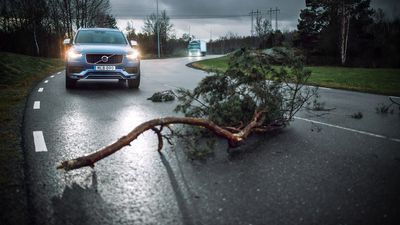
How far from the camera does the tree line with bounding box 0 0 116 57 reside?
3950 centimetres

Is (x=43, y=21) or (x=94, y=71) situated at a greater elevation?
(x=43, y=21)

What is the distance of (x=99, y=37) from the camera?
39.7 feet

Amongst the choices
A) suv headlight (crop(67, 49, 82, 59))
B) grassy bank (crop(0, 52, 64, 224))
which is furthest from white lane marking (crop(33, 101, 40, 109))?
suv headlight (crop(67, 49, 82, 59))

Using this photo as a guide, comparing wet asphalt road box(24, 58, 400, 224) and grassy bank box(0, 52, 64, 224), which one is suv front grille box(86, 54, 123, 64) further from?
wet asphalt road box(24, 58, 400, 224)

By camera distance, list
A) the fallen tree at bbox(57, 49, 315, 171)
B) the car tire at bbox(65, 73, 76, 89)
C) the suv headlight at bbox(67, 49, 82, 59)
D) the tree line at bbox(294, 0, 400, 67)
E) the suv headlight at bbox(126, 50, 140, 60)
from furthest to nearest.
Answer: the tree line at bbox(294, 0, 400, 67) → the car tire at bbox(65, 73, 76, 89) → the suv headlight at bbox(126, 50, 140, 60) → the suv headlight at bbox(67, 49, 82, 59) → the fallen tree at bbox(57, 49, 315, 171)

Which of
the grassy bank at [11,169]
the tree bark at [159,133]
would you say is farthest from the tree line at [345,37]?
the grassy bank at [11,169]

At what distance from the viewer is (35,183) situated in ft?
11.0

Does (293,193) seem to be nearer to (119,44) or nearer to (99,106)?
(99,106)

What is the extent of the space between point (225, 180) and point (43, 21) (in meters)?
53.0

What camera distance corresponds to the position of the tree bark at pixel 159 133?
3.62 m

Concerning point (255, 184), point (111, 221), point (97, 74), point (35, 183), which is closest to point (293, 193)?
point (255, 184)

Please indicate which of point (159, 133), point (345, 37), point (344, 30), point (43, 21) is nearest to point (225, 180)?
point (159, 133)

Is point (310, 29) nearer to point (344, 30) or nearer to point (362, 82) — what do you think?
point (344, 30)

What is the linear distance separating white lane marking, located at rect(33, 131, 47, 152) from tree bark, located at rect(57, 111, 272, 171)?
0.97 meters
